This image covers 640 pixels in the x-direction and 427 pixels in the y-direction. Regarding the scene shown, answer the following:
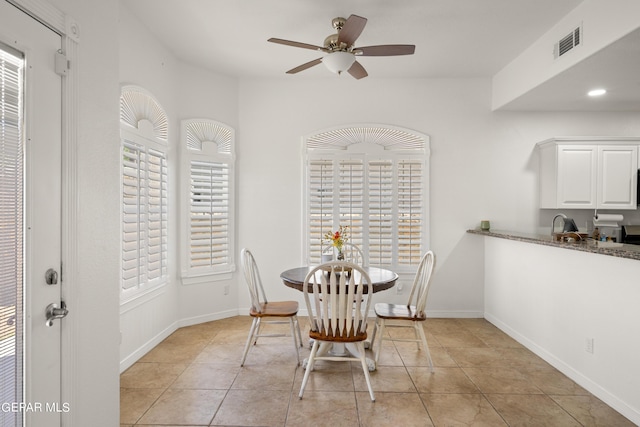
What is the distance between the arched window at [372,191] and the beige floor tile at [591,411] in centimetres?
233

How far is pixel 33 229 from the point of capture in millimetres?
1549

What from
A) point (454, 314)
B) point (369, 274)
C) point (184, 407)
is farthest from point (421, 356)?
point (184, 407)

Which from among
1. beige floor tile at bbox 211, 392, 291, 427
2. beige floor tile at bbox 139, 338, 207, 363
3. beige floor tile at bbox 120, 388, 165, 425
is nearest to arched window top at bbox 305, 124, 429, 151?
beige floor tile at bbox 139, 338, 207, 363

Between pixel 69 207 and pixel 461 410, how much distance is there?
264 cm

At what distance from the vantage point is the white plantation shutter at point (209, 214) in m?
4.45

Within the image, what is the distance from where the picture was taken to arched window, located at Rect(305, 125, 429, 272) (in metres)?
4.86

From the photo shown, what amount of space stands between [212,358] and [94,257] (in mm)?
1898

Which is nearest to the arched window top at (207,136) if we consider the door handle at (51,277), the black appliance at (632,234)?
the door handle at (51,277)

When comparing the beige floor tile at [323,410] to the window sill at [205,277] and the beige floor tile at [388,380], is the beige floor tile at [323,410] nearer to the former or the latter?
the beige floor tile at [388,380]

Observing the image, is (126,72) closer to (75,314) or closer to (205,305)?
(75,314)

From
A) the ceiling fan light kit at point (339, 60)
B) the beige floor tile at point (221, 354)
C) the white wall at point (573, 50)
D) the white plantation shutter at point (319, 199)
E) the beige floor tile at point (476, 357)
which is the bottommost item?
the beige floor tile at point (221, 354)

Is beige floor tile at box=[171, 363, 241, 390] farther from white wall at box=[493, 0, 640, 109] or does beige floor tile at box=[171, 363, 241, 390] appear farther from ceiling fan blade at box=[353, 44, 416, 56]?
white wall at box=[493, 0, 640, 109]

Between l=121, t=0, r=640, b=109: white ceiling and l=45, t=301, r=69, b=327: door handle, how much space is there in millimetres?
2650

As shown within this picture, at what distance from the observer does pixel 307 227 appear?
4.88 metres
